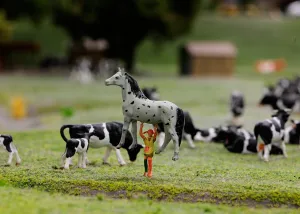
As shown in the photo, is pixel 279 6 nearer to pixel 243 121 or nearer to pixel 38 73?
pixel 38 73

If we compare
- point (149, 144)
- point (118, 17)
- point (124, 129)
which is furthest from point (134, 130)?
point (118, 17)

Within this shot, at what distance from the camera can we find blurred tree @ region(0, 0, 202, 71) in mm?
46188

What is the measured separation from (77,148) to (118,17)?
3516 centimetres

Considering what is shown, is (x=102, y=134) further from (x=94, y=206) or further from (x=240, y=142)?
(x=240, y=142)

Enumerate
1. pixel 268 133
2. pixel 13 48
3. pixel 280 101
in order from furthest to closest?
pixel 13 48 < pixel 280 101 < pixel 268 133

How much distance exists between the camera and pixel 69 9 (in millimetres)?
45656

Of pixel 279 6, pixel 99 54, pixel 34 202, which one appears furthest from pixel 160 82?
pixel 279 6

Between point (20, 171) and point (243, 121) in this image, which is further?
point (243, 121)

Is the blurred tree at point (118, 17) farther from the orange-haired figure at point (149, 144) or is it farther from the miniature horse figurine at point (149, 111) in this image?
the orange-haired figure at point (149, 144)

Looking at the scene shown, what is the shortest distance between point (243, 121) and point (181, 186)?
11752 millimetres

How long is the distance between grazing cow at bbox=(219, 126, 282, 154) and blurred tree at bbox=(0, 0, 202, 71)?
28224 millimetres

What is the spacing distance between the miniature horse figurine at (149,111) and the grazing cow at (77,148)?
40.8 inches

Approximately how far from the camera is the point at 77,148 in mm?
14047

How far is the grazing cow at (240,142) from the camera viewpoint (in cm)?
1736
